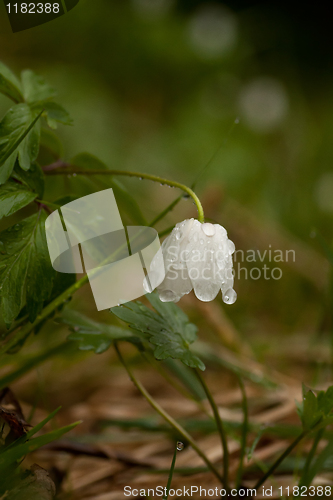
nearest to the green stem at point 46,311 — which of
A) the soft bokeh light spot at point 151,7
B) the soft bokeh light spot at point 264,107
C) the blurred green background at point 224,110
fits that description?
the blurred green background at point 224,110

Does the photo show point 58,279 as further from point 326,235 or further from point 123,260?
point 326,235

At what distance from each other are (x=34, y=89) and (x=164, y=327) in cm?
Answer: 61

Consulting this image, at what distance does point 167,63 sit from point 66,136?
149cm

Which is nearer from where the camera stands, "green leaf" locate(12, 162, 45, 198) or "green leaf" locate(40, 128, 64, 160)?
"green leaf" locate(12, 162, 45, 198)

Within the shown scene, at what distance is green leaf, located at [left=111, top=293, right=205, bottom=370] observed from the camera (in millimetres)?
A: 854

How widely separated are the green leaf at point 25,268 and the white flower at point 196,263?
210 mm

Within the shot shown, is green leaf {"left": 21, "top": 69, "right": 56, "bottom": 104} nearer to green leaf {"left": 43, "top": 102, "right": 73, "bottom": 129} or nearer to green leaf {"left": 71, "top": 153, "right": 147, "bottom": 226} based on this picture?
green leaf {"left": 43, "top": 102, "right": 73, "bottom": 129}

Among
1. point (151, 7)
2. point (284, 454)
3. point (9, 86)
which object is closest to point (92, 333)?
point (284, 454)

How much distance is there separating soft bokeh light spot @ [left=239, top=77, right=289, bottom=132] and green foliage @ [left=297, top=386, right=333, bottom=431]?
3255 mm

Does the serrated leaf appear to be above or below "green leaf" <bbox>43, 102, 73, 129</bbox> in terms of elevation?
below

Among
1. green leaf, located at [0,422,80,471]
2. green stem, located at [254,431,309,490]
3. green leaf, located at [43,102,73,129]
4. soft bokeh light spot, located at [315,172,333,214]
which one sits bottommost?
soft bokeh light spot, located at [315,172,333,214]

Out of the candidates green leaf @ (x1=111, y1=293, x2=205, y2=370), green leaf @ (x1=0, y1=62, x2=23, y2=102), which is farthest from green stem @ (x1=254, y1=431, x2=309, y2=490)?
green leaf @ (x1=0, y1=62, x2=23, y2=102)

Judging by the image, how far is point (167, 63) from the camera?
4.10 metres

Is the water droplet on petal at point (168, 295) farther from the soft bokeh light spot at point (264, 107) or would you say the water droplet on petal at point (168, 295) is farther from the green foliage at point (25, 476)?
the soft bokeh light spot at point (264, 107)
